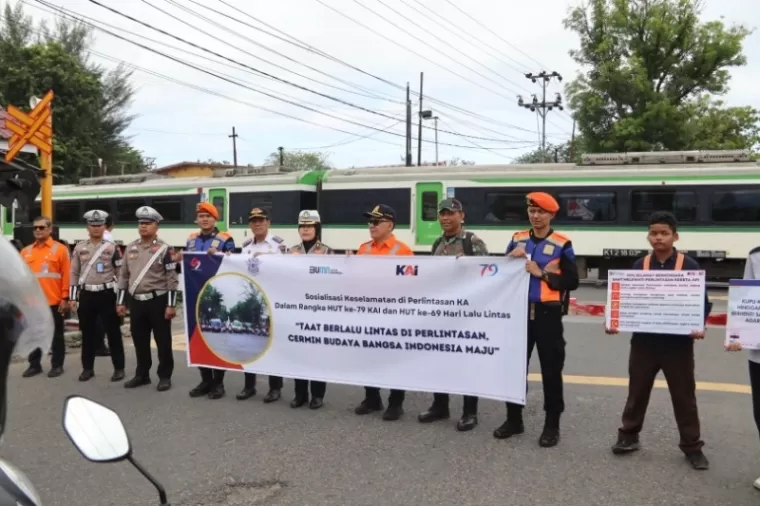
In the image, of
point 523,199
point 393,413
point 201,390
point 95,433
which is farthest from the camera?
point 523,199

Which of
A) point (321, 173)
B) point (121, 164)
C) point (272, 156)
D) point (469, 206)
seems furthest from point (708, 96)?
point (272, 156)

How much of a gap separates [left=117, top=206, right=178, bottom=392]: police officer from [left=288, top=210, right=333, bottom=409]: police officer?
142 centimetres

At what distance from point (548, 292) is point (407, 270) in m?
1.17

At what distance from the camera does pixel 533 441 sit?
4832mm

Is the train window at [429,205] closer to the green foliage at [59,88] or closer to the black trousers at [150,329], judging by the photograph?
the black trousers at [150,329]

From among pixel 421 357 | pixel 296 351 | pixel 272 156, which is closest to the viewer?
pixel 421 357

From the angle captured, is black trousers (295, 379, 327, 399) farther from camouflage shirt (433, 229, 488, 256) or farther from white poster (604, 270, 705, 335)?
white poster (604, 270, 705, 335)

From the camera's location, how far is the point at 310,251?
6.00 metres

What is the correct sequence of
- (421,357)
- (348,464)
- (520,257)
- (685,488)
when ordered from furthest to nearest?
1. (421,357)
2. (520,257)
3. (348,464)
4. (685,488)

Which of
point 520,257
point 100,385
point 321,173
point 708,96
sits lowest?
point 100,385

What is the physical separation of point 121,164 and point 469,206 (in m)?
35.9

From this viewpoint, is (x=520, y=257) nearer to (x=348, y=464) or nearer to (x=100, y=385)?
(x=348, y=464)

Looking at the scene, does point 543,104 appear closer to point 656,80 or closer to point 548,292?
point 656,80

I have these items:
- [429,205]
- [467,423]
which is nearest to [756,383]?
[467,423]
